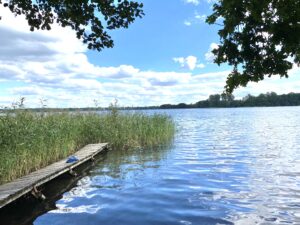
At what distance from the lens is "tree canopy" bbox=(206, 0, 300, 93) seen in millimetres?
4547

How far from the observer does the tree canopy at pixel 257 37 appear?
4.55 metres

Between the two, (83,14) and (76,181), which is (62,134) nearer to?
(76,181)

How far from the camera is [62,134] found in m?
17.1

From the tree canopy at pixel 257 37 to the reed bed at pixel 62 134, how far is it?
322 inches

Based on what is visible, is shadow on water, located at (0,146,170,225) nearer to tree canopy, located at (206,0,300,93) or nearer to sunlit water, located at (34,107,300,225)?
sunlit water, located at (34,107,300,225)

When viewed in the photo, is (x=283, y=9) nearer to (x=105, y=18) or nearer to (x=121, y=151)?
(x=105, y=18)

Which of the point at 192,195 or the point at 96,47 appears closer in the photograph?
the point at 96,47

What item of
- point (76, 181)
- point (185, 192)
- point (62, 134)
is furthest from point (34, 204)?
point (62, 134)

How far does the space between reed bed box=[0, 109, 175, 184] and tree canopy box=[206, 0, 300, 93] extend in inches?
322

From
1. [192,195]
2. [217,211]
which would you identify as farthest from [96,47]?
[192,195]

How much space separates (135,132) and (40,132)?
8973 millimetres

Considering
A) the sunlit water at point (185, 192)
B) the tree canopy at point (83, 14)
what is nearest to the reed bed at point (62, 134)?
the sunlit water at point (185, 192)

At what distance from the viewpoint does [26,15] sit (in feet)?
19.2

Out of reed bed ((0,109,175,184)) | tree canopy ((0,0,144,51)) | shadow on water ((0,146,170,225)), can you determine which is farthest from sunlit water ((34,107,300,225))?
tree canopy ((0,0,144,51))
